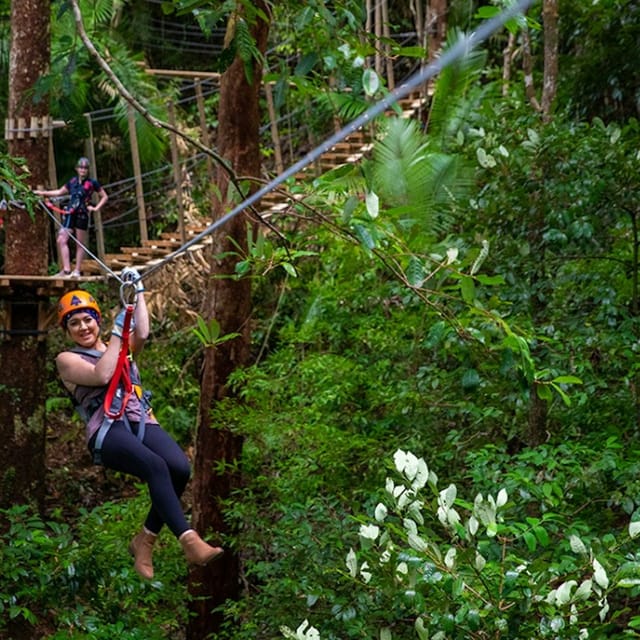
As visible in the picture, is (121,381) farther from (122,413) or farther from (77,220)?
(77,220)

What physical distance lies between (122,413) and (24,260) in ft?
10.3

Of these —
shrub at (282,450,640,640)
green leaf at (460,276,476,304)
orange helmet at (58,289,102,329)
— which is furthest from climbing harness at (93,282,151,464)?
green leaf at (460,276,476,304)

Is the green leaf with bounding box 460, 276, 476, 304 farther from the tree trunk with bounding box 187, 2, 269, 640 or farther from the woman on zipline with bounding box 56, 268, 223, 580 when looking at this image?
the tree trunk with bounding box 187, 2, 269, 640

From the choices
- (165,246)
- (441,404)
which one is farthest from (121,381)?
(165,246)

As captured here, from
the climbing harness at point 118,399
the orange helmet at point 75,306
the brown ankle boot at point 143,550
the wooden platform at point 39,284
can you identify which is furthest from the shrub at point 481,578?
the wooden platform at point 39,284

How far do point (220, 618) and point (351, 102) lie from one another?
140 inches

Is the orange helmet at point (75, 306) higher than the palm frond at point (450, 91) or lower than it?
lower

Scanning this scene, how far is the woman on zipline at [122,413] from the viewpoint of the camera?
3391mm

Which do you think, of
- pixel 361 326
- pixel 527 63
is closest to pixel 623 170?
pixel 361 326

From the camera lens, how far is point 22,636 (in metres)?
5.23

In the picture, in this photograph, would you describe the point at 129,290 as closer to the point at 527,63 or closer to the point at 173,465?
the point at 173,465

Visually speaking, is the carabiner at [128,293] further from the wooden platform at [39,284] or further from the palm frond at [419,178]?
the wooden platform at [39,284]

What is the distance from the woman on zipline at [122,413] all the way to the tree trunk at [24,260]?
2.77m

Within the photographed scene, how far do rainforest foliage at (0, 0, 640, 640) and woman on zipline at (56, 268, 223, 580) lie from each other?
433 millimetres
